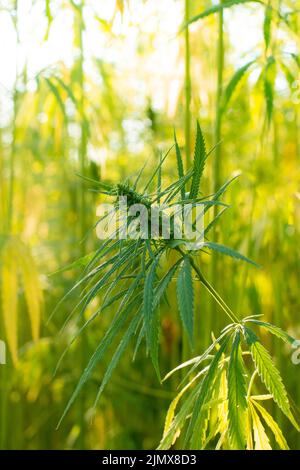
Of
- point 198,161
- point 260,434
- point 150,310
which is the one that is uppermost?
point 198,161

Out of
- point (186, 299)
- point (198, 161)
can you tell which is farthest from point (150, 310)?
point (198, 161)

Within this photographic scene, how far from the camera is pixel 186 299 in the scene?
459 mm

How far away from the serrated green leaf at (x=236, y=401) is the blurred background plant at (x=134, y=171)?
0.31 m

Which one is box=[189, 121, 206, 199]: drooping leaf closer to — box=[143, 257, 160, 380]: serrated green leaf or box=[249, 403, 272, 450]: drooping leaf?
box=[143, 257, 160, 380]: serrated green leaf

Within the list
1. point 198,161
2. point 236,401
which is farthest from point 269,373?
point 198,161

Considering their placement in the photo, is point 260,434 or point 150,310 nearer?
point 150,310

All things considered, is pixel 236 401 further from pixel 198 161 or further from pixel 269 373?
pixel 198 161

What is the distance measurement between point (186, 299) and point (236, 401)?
116 millimetres

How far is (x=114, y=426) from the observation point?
64.6 inches

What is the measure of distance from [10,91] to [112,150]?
1024 mm

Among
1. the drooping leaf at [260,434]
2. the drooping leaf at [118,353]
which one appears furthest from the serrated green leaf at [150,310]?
the drooping leaf at [260,434]

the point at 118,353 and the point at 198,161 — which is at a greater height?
the point at 198,161
